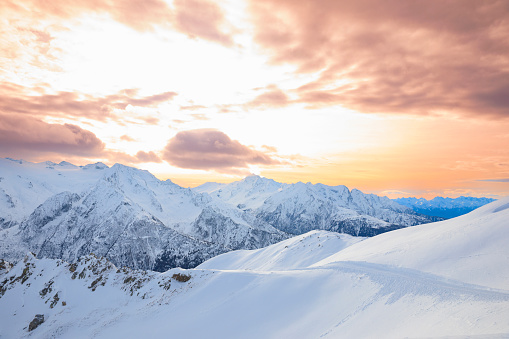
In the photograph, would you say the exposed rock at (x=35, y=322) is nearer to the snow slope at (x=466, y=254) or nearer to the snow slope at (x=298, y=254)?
the snow slope at (x=298, y=254)

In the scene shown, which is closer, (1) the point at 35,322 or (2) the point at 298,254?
(1) the point at 35,322

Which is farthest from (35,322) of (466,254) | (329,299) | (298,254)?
(466,254)

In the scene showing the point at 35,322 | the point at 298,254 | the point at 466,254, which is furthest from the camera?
the point at 298,254

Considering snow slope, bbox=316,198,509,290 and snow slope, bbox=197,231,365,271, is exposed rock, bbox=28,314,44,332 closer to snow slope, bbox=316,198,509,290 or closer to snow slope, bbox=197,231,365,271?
snow slope, bbox=197,231,365,271

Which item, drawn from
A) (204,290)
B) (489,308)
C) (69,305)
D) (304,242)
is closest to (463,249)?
(489,308)

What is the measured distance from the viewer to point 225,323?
26.9m

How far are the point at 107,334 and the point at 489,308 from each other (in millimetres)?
40418

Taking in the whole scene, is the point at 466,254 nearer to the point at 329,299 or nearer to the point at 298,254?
the point at 329,299

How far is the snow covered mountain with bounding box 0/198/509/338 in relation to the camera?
1695 cm

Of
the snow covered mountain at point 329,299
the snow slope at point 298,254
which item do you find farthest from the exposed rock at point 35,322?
the snow slope at point 298,254

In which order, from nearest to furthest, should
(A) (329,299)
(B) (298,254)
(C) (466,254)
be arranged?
1. (C) (466,254)
2. (A) (329,299)
3. (B) (298,254)

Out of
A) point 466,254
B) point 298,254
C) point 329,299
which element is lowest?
point 298,254

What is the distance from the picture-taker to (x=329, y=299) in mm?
24531

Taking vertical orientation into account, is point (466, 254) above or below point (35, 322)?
above
